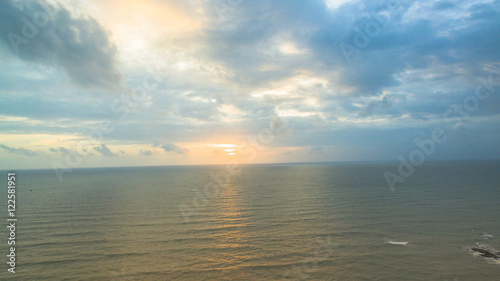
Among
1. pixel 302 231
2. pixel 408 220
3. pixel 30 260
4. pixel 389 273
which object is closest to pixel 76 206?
pixel 30 260

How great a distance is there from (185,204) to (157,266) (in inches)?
1430

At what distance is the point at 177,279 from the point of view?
2553 centimetres

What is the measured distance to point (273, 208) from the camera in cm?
5772

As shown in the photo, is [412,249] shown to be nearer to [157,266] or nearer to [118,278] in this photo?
→ [157,266]

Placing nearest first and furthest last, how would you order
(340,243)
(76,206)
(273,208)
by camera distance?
1. (340,243)
2. (273,208)
3. (76,206)

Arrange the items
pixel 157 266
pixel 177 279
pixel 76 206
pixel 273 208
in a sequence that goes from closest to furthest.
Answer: pixel 177 279, pixel 157 266, pixel 273 208, pixel 76 206

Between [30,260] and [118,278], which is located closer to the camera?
[118,278]

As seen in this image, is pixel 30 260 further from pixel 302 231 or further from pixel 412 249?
pixel 412 249

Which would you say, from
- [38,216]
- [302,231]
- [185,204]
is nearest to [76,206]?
[38,216]

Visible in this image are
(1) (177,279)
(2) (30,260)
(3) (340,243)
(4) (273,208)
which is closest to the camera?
(1) (177,279)

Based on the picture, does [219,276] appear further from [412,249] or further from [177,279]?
[412,249]

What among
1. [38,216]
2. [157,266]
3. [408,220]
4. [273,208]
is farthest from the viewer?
[273,208]

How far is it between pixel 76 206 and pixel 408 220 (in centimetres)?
7485

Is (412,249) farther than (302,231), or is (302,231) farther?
(302,231)
